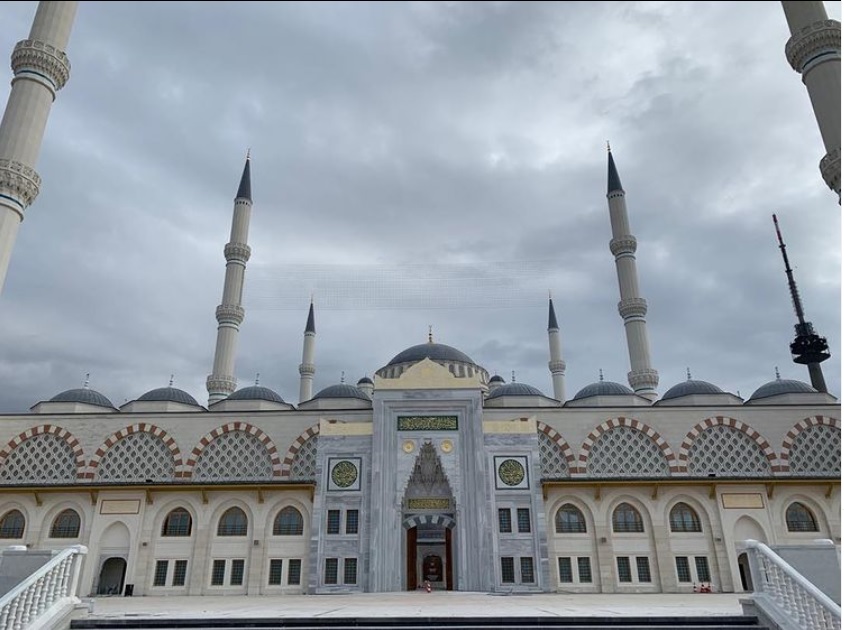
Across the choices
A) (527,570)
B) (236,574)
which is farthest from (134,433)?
(527,570)

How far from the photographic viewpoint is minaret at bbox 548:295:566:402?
40.3 m

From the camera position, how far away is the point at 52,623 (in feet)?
23.8

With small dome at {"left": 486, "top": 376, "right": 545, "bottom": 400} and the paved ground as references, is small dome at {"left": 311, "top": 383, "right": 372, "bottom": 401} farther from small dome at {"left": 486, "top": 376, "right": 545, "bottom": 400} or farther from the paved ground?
the paved ground

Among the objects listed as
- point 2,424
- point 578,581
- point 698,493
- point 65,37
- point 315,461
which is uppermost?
point 65,37

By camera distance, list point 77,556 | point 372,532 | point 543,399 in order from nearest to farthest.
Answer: point 77,556, point 372,532, point 543,399

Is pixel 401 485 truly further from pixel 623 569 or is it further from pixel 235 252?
pixel 235 252

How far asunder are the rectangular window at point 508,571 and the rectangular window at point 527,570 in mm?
273

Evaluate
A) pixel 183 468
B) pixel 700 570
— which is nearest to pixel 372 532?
pixel 183 468

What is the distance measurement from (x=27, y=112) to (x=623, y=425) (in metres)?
21.9

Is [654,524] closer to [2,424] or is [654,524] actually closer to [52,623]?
[52,623]

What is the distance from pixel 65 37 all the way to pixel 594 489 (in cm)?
2294

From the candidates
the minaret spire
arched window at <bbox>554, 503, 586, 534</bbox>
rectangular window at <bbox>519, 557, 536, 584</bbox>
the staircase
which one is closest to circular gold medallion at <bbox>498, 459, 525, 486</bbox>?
arched window at <bbox>554, 503, 586, 534</bbox>

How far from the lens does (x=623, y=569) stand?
18.9 meters

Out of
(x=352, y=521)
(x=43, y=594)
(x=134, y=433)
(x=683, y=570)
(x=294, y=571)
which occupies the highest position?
(x=134, y=433)
